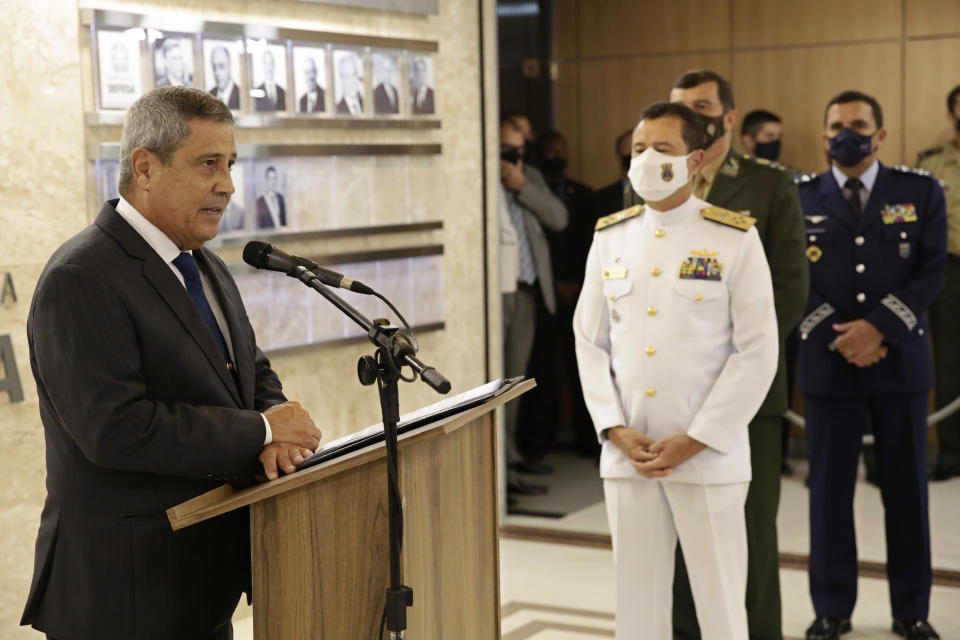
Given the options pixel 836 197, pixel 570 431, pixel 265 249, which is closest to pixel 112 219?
pixel 265 249

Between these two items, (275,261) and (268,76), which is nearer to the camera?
(275,261)

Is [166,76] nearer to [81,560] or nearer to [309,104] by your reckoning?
[309,104]

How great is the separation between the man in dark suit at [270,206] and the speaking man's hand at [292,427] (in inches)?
90.1

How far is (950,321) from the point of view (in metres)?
6.45

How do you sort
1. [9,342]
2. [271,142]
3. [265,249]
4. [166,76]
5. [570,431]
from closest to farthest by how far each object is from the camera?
[265,249], [9,342], [166,76], [271,142], [570,431]

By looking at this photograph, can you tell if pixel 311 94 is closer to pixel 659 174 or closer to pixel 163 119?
pixel 659 174

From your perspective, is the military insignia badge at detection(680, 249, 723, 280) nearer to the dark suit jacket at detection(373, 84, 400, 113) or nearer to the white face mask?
the white face mask

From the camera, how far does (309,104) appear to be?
4.58 m

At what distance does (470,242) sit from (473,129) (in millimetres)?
499

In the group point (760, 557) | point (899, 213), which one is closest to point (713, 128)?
point (899, 213)

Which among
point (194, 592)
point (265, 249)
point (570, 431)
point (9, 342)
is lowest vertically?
point (570, 431)

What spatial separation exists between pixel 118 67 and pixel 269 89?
66 cm

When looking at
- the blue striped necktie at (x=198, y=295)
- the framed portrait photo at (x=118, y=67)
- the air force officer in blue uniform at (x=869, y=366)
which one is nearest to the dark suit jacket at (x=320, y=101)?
the framed portrait photo at (x=118, y=67)

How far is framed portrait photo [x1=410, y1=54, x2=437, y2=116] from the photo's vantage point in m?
5.09
